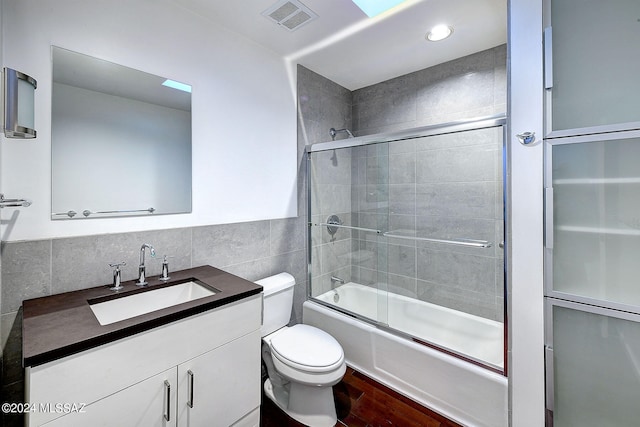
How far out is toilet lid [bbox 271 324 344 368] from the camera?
155cm

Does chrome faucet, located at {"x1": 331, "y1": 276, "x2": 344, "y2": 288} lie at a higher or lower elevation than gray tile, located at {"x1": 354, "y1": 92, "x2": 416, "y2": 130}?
lower

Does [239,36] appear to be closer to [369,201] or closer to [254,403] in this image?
[369,201]

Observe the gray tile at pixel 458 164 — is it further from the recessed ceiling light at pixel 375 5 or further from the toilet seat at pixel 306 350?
the toilet seat at pixel 306 350

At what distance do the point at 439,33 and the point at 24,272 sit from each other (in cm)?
273

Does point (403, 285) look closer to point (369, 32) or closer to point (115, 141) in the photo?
point (369, 32)

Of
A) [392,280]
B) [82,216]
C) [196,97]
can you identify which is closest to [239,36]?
[196,97]

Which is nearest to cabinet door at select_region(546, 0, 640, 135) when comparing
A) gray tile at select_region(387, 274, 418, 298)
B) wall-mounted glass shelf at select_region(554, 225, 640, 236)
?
wall-mounted glass shelf at select_region(554, 225, 640, 236)

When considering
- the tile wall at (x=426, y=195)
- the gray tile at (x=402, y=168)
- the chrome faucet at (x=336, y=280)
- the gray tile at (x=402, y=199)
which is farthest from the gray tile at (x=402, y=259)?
the gray tile at (x=402, y=168)

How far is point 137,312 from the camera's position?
1361 mm

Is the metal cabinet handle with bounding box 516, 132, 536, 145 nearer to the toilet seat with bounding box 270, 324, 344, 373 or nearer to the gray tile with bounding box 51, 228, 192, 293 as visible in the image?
the toilet seat with bounding box 270, 324, 344, 373

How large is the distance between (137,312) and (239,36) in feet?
6.23

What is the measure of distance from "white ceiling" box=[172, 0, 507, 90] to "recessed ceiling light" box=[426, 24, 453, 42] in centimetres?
4

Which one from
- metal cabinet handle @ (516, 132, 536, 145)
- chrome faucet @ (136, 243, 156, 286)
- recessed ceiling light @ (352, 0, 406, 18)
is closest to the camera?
metal cabinet handle @ (516, 132, 536, 145)

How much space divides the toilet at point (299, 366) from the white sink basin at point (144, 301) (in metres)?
0.51
